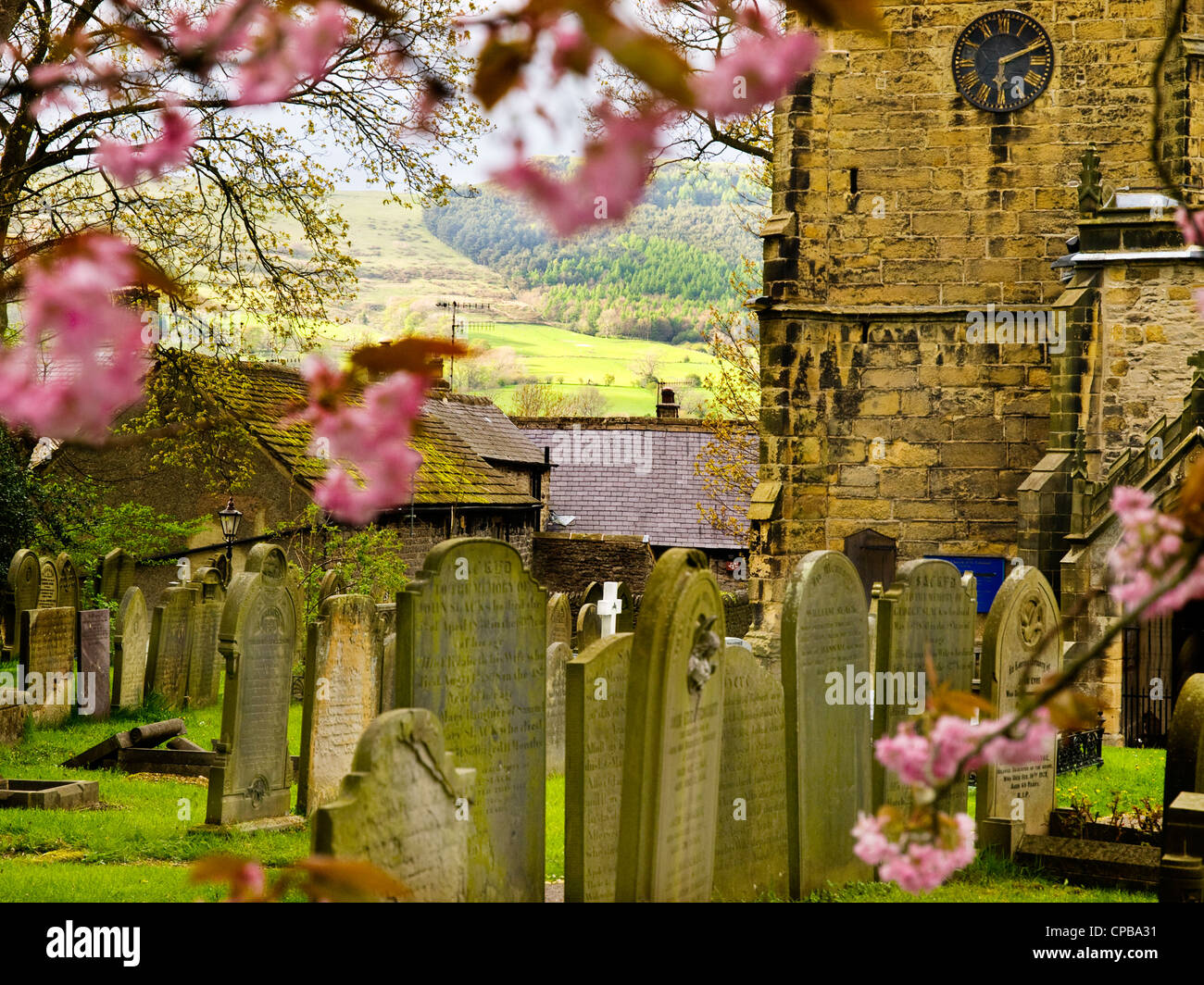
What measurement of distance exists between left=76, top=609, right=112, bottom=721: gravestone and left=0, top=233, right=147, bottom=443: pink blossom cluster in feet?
39.3

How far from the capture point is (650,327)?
4254 inches

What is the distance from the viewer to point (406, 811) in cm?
471

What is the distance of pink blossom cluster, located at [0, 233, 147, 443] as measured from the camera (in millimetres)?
2572

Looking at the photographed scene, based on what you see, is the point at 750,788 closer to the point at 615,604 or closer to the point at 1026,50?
the point at 615,604

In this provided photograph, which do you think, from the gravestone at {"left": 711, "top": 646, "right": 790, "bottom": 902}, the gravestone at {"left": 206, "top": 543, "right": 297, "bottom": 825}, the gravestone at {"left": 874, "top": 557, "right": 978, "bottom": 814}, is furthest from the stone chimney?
the gravestone at {"left": 711, "top": 646, "right": 790, "bottom": 902}

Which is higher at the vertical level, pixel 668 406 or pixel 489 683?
pixel 668 406

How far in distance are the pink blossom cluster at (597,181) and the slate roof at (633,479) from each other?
37.7m

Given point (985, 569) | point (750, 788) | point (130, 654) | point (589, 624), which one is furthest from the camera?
point (985, 569)

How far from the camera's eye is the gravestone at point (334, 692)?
966 centimetres

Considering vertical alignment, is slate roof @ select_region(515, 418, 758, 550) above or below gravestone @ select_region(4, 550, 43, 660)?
above

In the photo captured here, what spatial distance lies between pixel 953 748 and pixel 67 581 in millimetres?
18073

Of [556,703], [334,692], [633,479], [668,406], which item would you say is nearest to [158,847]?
[334,692]

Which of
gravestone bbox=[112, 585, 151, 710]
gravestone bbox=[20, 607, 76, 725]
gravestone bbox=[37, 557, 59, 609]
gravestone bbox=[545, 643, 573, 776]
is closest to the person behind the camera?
gravestone bbox=[545, 643, 573, 776]

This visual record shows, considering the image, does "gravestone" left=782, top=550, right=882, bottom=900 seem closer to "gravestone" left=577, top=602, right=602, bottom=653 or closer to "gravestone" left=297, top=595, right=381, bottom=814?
"gravestone" left=297, top=595, right=381, bottom=814
